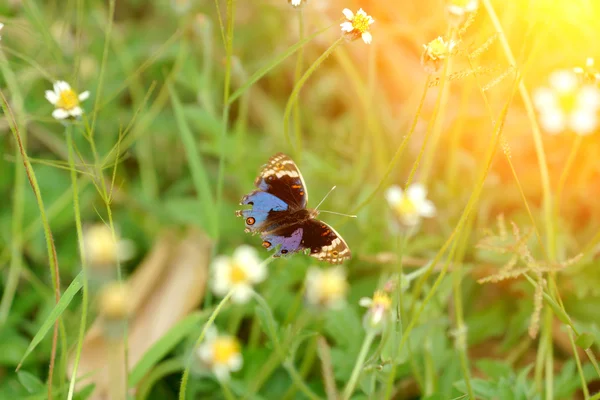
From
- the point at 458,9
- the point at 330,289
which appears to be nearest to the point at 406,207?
the point at 330,289

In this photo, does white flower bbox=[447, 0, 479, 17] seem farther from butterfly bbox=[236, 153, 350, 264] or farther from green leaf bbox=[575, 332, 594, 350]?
green leaf bbox=[575, 332, 594, 350]

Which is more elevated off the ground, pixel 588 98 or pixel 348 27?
pixel 348 27

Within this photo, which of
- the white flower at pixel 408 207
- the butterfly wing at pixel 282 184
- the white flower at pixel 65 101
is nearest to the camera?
the white flower at pixel 408 207

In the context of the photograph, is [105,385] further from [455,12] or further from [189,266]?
[455,12]

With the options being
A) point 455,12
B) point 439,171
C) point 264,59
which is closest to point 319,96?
point 264,59

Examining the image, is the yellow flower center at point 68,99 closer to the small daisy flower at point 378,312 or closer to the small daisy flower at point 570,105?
the small daisy flower at point 378,312

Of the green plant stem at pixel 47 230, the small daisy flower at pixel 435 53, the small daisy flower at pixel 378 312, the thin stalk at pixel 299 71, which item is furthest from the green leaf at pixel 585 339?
the green plant stem at pixel 47 230

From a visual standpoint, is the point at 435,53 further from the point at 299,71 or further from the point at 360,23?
the point at 299,71

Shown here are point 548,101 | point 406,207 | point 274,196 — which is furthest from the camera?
point 274,196
